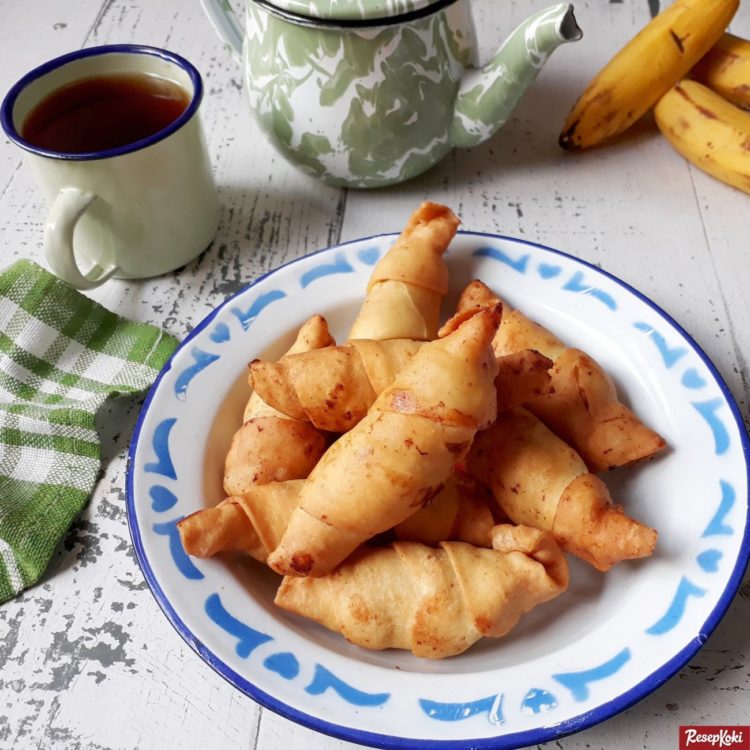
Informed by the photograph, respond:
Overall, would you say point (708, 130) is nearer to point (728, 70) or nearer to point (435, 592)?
point (728, 70)

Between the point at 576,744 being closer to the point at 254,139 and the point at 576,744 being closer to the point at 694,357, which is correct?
the point at 694,357

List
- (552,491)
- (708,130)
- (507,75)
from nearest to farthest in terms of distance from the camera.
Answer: (552,491)
(507,75)
(708,130)

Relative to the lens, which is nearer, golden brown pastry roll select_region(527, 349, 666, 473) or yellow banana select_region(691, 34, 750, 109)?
golden brown pastry roll select_region(527, 349, 666, 473)

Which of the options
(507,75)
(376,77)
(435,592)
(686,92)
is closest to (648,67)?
(686,92)

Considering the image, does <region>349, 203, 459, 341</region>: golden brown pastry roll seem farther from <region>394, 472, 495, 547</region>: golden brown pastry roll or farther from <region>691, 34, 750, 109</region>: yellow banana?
<region>691, 34, 750, 109</region>: yellow banana

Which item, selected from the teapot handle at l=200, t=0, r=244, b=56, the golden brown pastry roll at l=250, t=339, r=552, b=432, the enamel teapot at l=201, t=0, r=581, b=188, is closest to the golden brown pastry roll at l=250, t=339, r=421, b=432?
the golden brown pastry roll at l=250, t=339, r=552, b=432

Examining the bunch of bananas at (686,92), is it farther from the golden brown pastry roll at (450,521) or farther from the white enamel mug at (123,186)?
the golden brown pastry roll at (450,521)
